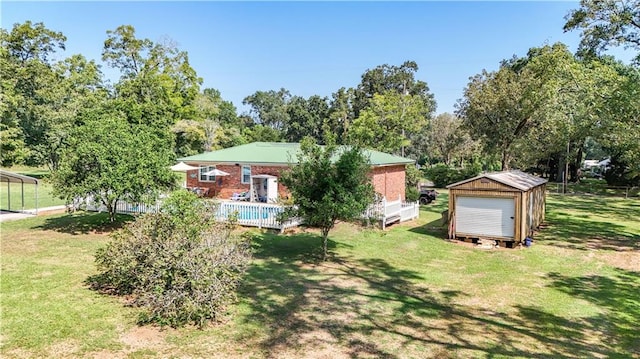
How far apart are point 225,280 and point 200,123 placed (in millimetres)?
33954

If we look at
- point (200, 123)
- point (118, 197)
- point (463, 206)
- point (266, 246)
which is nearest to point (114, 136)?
point (118, 197)

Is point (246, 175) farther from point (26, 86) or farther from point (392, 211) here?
point (26, 86)

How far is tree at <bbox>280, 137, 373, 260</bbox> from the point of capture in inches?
441

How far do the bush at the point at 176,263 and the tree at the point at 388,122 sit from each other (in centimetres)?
2956

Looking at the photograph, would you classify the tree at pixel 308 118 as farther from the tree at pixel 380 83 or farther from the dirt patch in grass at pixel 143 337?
the dirt patch in grass at pixel 143 337

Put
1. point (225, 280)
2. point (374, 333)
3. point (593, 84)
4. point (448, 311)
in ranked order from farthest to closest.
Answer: point (593, 84) < point (448, 311) < point (225, 280) < point (374, 333)

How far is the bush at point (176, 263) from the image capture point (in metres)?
7.02

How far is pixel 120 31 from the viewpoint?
3856 cm

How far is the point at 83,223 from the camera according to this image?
655 inches

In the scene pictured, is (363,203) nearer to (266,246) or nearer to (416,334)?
(266,246)

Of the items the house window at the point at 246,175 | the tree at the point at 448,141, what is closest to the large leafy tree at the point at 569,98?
the house window at the point at 246,175

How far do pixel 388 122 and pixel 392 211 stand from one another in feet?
72.5

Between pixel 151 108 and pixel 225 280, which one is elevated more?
pixel 151 108

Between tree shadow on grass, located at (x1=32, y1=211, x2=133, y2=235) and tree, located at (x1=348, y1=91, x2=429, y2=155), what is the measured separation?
927 inches
